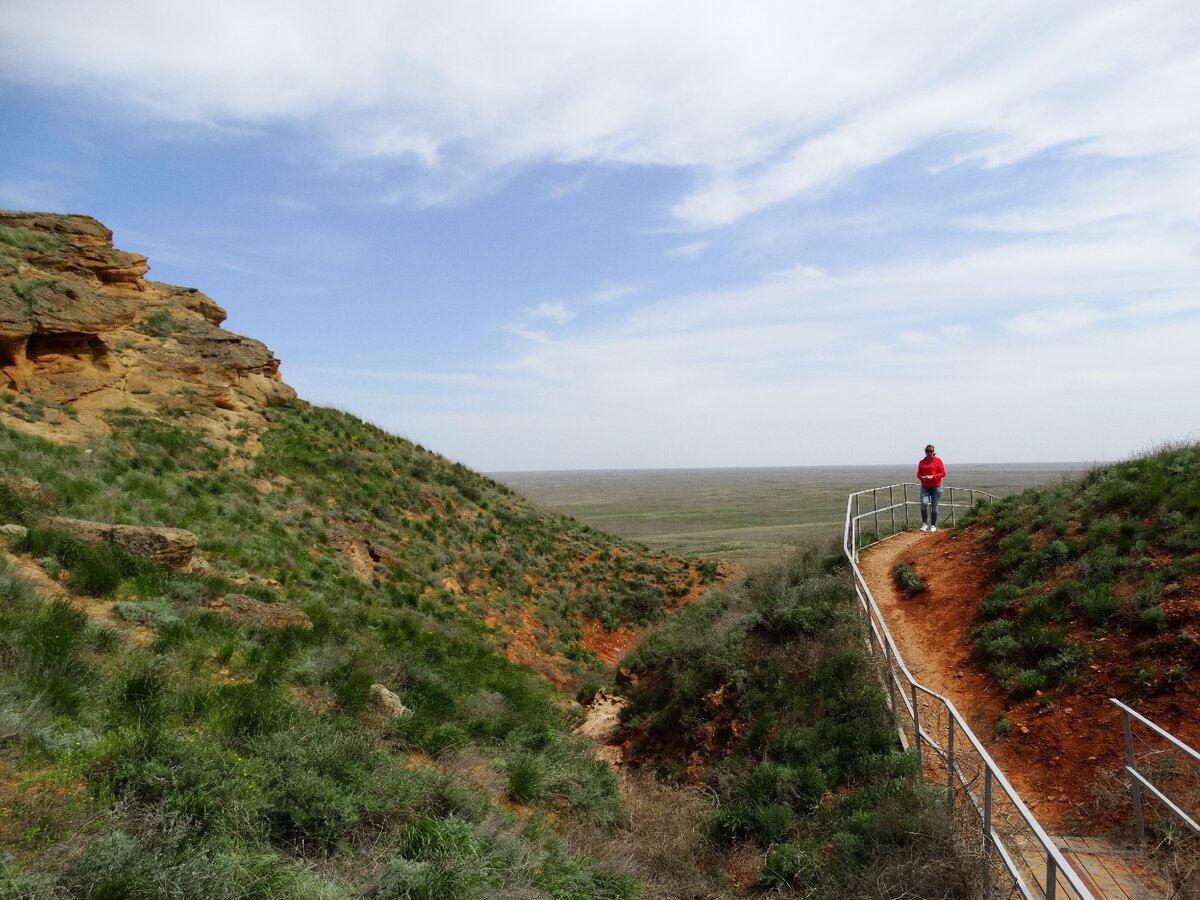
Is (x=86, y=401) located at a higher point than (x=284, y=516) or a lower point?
higher

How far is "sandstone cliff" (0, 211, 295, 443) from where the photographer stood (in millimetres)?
15234

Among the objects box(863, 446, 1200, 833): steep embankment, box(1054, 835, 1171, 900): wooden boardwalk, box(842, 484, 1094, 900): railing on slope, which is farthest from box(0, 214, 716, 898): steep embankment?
box(863, 446, 1200, 833): steep embankment

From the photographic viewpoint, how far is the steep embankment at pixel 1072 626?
6.55 m

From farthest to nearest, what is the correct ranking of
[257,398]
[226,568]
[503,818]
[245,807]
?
[257,398] < [226,568] < [503,818] < [245,807]

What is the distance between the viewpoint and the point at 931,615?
10250 mm

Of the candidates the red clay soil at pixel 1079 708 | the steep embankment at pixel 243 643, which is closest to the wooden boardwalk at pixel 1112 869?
the red clay soil at pixel 1079 708

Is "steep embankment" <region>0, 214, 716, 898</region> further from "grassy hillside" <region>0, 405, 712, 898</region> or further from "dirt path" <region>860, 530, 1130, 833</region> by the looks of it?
"dirt path" <region>860, 530, 1130, 833</region>

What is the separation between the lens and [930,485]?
592 inches

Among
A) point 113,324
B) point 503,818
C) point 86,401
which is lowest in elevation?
point 503,818

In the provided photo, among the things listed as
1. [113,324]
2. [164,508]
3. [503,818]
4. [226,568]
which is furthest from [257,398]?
[503,818]

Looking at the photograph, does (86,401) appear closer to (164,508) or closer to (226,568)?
(164,508)

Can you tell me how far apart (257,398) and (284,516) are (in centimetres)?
859

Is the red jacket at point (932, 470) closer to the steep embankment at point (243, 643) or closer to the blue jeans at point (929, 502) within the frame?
the blue jeans at point (929, 502)

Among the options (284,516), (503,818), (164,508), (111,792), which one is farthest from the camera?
(284,516)
